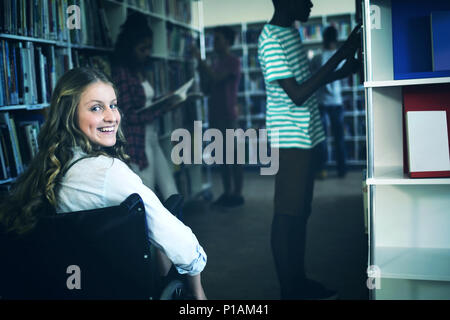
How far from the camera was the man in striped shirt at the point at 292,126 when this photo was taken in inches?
71.0

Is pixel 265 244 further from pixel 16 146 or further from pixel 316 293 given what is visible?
pixel 16 146

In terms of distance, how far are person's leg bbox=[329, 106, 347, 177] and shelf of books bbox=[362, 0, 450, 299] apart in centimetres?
358

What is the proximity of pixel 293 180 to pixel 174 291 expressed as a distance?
0.90 m

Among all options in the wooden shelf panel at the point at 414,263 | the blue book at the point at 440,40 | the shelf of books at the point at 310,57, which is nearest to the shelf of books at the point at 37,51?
the wooden shelf panel at the point at 414,263

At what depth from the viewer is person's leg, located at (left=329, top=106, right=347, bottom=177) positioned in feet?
16.8

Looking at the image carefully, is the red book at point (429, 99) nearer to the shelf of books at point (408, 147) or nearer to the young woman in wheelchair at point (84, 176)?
the shelf of books at point (408, 147)

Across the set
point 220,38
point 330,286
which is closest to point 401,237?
point 330,286

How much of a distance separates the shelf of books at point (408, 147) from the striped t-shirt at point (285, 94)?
386 mm

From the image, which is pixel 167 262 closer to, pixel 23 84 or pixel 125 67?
pixel 23 84

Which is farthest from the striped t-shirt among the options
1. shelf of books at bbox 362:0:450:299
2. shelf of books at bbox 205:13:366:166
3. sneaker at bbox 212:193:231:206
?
shelf of books at bbox 205:13:366:166

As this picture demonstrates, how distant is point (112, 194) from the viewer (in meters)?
1.13

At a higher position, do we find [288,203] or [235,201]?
[288,203]

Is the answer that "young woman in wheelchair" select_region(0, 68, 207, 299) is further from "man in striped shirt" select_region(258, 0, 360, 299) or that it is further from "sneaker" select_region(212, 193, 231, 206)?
"sneaker" select_region(212, 193, 231, 206)

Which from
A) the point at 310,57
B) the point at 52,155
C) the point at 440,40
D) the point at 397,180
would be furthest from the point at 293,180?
the point at 310,57
